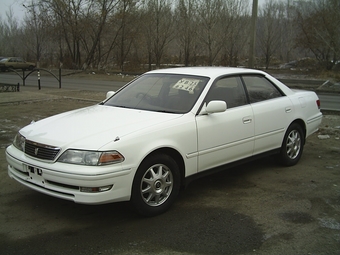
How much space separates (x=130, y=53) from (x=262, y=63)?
12.7 m

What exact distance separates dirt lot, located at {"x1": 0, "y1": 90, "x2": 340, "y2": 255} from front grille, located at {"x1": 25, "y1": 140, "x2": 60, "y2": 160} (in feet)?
2.23

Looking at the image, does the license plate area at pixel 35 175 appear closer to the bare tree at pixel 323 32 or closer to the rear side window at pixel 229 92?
the rear side window at pixel 229 92

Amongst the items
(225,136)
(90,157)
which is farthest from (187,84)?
(90,157)

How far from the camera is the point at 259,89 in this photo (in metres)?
5.63

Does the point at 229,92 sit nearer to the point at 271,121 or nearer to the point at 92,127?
the point at 271,121

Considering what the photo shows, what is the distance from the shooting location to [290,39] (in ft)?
120

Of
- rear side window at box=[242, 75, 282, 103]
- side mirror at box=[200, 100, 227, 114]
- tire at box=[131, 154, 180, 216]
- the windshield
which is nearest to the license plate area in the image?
tire at box=[131, 154, 180, 216]

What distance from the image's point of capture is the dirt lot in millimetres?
3471

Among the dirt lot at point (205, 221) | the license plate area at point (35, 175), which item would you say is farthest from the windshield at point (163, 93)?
the license plate area at point (35, 175)

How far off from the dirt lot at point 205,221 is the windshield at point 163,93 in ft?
3.77

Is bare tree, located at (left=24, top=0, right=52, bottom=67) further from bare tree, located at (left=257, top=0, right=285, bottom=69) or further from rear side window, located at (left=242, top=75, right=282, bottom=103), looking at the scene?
rear side window, located at (left=242, top=75, right=282, bottom=103)

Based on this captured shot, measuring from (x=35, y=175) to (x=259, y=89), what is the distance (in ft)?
11.0

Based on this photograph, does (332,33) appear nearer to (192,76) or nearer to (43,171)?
(192,76)

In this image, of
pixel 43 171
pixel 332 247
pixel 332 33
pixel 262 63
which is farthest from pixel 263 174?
pixel 262 63
